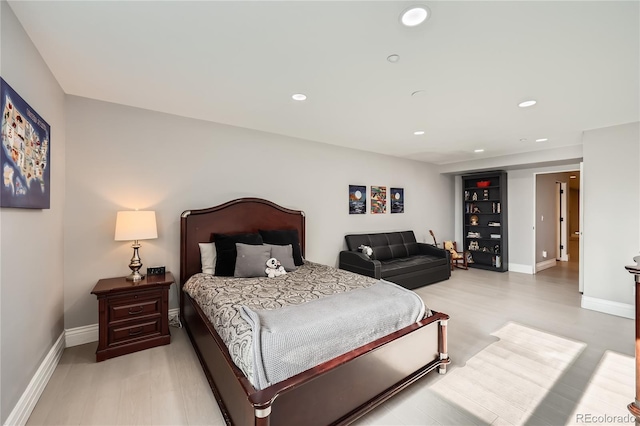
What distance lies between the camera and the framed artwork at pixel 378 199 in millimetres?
5355

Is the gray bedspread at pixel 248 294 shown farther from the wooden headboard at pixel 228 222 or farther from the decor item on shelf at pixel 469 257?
the decor item on shelf at pixel 469 257

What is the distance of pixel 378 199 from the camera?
544cm

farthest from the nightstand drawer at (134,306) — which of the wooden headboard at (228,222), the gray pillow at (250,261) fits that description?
the gray pillow at (250,261)

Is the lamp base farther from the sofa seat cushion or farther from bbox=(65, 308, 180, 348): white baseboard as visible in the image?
the sofa seat cushion

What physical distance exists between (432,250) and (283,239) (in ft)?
10.8

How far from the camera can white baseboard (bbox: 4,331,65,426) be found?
167 centimetres

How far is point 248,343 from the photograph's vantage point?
1.54m

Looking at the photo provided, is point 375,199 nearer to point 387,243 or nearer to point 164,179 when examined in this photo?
point 387,243

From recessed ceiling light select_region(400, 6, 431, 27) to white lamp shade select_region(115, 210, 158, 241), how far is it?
9.22 feet

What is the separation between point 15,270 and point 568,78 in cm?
442

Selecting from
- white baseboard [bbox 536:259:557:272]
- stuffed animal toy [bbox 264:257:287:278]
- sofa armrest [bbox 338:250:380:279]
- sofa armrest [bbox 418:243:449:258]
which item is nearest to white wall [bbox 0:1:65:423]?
stuffed animal toy [bbox 264:257:287:278]

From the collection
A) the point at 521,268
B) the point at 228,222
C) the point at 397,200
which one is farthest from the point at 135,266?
the point at 521,268

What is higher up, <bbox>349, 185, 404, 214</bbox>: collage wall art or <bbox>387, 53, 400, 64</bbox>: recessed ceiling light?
<bbox>387, 53, 400, 64</bbox>: recessed ceiling light

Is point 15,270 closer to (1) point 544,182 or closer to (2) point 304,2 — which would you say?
(2) point 304,2
